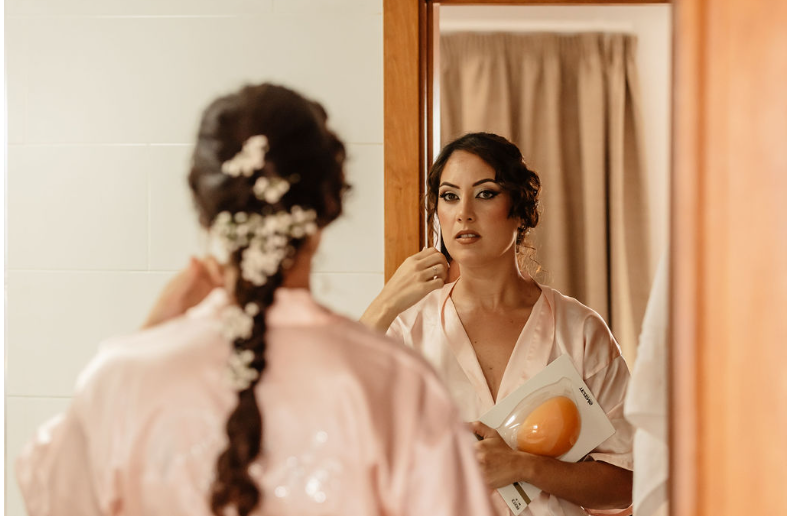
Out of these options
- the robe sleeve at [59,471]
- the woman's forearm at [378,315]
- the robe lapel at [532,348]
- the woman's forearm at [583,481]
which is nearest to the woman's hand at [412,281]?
the woman's forearm at [378,315]

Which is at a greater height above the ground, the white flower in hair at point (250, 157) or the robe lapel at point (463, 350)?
the white flower in hair at point (250, 157)

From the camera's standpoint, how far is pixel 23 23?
853 mm

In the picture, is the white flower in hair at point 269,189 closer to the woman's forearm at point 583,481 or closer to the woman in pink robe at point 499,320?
the woman in pink robe at point 499,320

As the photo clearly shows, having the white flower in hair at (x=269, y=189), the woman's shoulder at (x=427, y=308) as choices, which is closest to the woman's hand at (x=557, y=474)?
the woman's shoulder at (x=427, y=308)

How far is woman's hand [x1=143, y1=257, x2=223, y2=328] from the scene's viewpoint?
755 mm

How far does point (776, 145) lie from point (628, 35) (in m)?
0.22

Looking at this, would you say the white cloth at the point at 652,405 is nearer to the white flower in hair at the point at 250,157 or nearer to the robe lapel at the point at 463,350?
the robe lapel at the point at 463,350

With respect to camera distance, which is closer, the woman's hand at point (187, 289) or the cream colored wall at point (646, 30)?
the woman's hand at point (187, 289)

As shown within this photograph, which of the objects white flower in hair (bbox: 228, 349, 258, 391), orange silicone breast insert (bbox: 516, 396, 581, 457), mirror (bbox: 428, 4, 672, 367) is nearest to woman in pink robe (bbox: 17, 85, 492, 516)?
white flower in hair (bbox: 228, 349, 258, 391)

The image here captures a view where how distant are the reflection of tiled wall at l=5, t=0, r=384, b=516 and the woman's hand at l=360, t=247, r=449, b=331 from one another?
0.08ft

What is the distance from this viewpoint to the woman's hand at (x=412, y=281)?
2.78ft

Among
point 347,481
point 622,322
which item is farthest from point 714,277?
point 347,481

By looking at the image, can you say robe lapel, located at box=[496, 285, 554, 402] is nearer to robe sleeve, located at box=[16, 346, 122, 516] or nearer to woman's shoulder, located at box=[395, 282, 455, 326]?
woman's shoulder, located at box=[395, 282, 455, 326]

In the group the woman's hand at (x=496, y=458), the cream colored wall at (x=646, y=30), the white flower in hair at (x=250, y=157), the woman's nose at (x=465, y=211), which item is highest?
the cream colored wall at (x=646, y=30)
